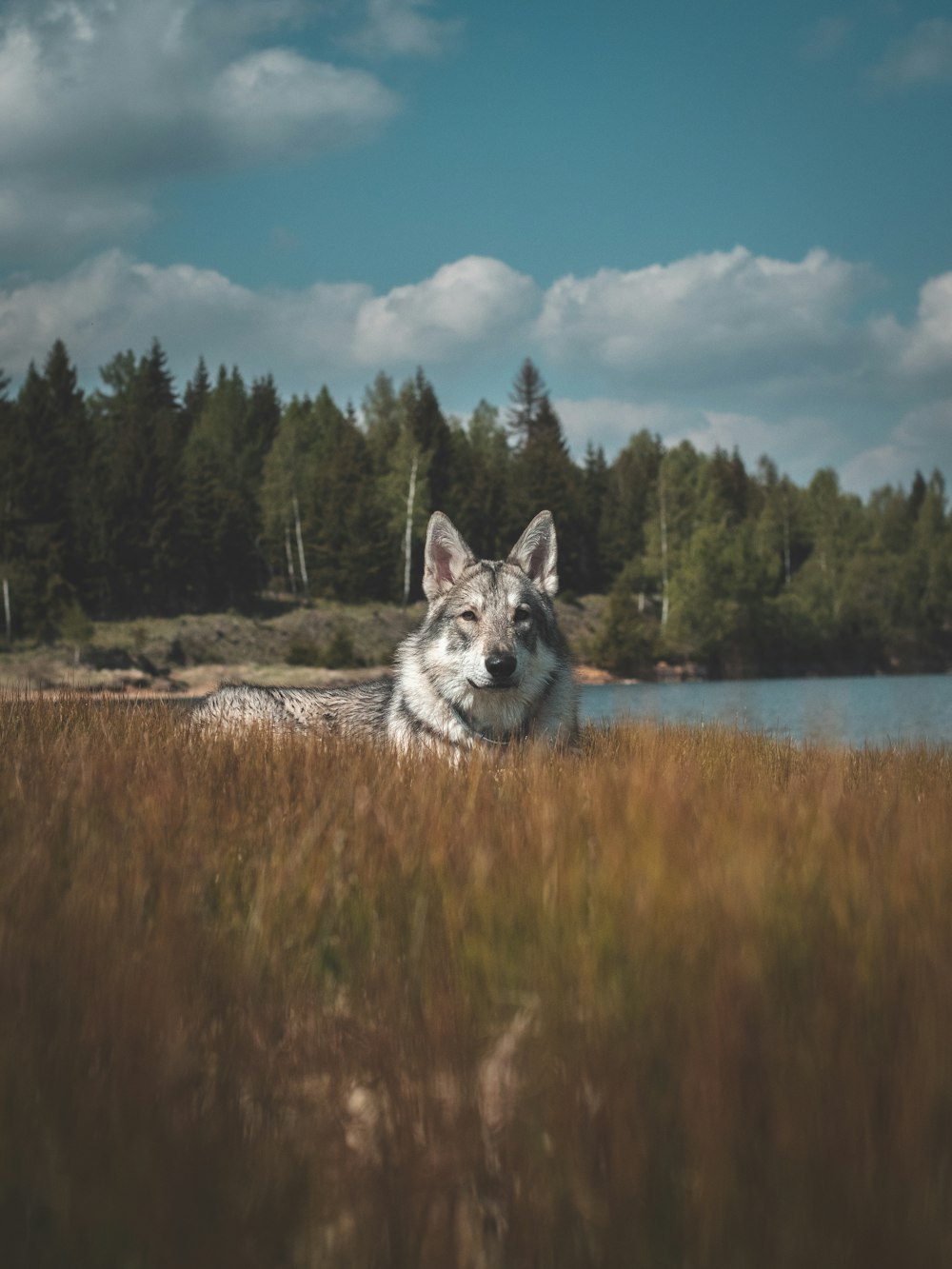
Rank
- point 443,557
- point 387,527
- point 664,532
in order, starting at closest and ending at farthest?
point 443,557 < point 387,527 < point 664,532

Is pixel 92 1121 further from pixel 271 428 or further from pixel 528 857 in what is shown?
pixel 271 428

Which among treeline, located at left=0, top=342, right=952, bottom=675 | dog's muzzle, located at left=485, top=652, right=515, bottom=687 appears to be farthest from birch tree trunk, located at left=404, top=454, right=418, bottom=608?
dog's muzzle, located at left=485, top=652, right=515, bottom=687

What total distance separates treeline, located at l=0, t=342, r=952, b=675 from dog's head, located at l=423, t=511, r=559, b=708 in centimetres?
4498

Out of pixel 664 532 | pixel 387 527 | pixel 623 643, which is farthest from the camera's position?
pixel 664 532

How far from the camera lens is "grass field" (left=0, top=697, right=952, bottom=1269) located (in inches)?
67.3

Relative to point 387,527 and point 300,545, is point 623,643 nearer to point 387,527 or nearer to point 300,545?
point 387,527

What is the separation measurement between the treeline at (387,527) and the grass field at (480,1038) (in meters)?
49.3

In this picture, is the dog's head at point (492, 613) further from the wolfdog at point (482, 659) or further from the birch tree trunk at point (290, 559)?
the birch tree trunk at point (290, 559)

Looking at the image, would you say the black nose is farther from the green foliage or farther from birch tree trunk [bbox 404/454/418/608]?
birch tree trunk [bbox 404/454/418/608]

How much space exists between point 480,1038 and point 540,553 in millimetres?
6257

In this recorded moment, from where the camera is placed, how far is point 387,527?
250 feet

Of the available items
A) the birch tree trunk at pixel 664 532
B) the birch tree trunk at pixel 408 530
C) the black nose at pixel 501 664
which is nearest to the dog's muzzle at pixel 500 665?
the black nose at pixel 501 664

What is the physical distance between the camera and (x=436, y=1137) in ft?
6.51

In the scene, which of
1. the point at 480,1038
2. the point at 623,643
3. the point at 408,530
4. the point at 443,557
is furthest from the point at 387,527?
the point at 480,1038
